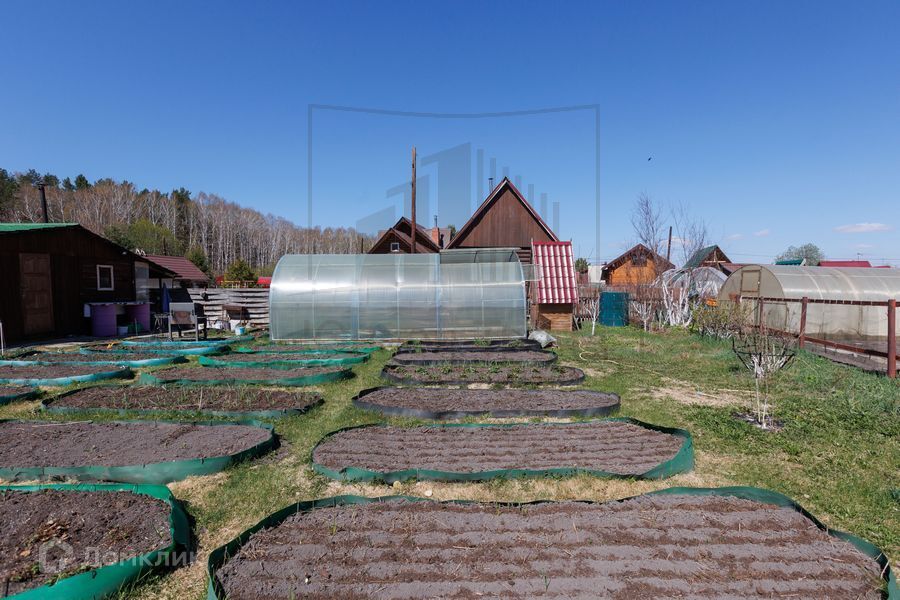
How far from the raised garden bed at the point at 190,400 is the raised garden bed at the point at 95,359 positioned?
219 centimetres

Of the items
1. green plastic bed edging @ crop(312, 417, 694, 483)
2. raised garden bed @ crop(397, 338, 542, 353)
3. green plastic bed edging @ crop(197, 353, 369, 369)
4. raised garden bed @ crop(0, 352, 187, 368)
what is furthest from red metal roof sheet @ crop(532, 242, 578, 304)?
raised garden bed @ crop(0, 352, 187, 368)

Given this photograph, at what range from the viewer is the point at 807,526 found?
3287mm

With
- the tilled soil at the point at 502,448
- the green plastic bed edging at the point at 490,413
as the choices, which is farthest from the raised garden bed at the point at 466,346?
the tilled soil at the point at 502,448

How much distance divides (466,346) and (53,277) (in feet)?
45.7

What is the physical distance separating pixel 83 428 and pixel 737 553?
7300 mm

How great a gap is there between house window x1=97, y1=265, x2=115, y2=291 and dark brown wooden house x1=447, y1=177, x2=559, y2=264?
53.7ft

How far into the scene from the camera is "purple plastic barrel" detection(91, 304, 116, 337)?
14953 millimetres

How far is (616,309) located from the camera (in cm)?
1778

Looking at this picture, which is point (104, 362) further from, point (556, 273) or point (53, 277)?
point (556, 273)

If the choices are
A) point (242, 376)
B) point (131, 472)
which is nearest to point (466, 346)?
Answer: point (242, 376)

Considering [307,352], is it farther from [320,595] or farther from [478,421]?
[320,595]

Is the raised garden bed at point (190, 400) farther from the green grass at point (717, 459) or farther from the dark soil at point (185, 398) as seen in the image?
the green grass at point (717, 459)

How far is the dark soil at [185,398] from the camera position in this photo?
6527mm

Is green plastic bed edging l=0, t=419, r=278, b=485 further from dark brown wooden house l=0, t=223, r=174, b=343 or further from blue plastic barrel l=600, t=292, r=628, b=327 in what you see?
blue plastic barrel l=600, t=292, r=628, b=327
